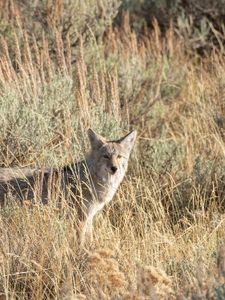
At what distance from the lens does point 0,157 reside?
21.5 ft

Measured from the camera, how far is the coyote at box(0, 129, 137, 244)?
236 inches

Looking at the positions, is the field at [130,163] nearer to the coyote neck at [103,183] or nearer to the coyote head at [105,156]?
the coyote neck at [103,183]

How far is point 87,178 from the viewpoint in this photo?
5957 millimetres

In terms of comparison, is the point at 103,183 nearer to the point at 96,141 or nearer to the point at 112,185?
the point at 112,185

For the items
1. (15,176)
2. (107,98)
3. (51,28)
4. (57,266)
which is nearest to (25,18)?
(51,28)

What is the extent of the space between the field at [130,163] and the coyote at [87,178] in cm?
14

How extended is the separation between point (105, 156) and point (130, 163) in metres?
0.85

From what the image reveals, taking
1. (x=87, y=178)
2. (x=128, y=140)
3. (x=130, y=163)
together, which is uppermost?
(x=128, y=140)

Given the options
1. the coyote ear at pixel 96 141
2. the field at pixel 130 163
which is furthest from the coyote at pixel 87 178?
the field at pixel 130 163

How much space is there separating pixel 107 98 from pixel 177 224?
2303 millimetres

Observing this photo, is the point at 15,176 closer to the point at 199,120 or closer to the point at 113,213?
the point at 113,213

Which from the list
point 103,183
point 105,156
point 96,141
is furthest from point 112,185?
point 96,141

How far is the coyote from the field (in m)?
Answer: 0.14

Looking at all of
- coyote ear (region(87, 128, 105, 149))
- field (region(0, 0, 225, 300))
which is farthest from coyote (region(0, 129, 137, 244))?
field (region(0, 0, 225, 300))
